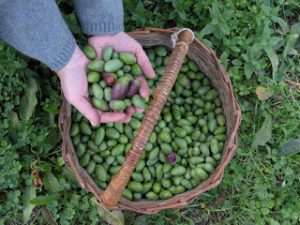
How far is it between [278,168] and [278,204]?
15cm

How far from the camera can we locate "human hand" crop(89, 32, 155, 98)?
183 cm

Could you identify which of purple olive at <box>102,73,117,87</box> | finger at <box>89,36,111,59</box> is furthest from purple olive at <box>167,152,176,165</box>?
finger at <box>89,36,111,59</box>

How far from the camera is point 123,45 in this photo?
1.84 m

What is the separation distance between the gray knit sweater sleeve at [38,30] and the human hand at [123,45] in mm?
128

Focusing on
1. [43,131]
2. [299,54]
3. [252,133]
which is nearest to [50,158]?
[43,131]

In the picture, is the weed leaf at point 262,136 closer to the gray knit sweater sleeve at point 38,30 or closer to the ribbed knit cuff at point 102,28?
the ribbed knit cuff at point 102,28

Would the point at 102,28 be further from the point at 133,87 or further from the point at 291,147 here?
the point at 291,147

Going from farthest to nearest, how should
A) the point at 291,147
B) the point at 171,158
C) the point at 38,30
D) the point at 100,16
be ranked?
the point at 291,147, the point at 171,158, the point at 100,16, the point at 38,30

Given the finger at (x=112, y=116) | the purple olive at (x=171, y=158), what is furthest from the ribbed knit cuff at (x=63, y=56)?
the purple olive at (x=171, y=158)

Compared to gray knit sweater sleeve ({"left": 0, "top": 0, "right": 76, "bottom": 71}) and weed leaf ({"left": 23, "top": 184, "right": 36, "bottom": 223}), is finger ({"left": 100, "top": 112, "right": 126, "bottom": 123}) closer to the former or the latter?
gray knit sweater sleeve ({"left": 0, "top": 0, "right": 76, "bottom": 71})

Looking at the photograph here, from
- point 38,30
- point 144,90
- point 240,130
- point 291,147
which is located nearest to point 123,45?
point 144,90

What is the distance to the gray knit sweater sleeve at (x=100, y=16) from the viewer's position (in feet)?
5.70

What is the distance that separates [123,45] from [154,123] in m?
0.45

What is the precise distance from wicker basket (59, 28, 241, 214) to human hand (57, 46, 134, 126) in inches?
3.7
